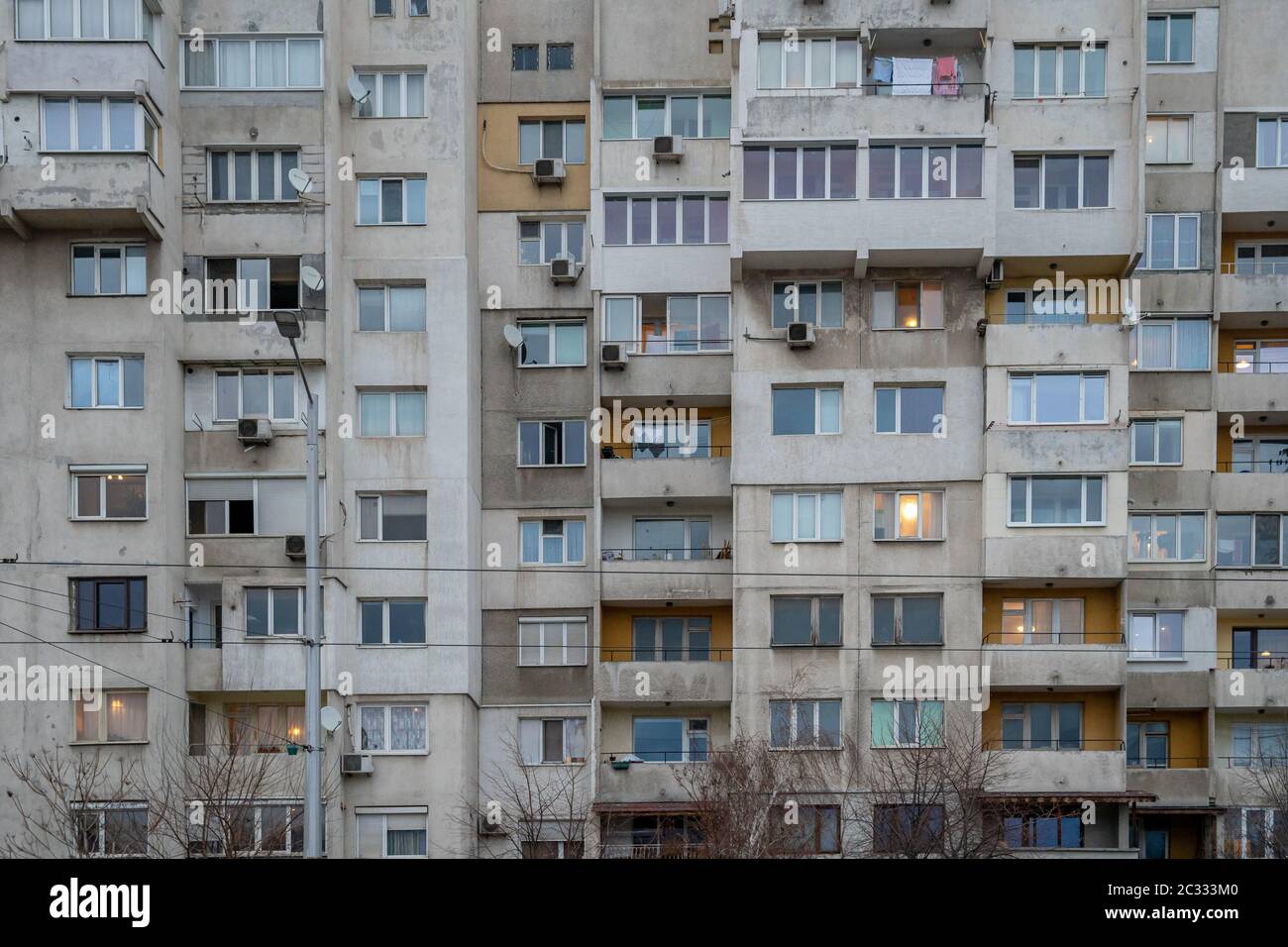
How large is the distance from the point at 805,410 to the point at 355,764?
1400 cm

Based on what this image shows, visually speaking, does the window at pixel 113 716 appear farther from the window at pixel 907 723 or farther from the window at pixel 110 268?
the window at pixel 907 723

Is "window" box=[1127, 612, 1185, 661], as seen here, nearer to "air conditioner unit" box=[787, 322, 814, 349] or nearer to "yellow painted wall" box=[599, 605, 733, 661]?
"yellow painted wall" box=[599, 605, 733, 661]

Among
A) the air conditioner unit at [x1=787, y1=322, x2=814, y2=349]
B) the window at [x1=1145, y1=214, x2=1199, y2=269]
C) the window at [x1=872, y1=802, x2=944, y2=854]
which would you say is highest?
the window at [x1=1145, y1=214, x2=1199, y2=269]

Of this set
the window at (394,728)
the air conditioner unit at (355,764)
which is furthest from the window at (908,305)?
the air conditioner unit at (355,764)

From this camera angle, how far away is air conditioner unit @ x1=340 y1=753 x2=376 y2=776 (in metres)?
37.2

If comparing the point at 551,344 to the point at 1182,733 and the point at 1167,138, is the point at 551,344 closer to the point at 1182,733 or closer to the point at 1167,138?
the point at 1167,138

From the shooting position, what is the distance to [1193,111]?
4153cm

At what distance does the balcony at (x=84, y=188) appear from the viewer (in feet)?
120

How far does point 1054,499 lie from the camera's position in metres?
38.7

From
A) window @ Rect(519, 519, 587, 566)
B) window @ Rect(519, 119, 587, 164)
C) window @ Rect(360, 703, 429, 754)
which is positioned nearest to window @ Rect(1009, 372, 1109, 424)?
window @ Rect(519, 519, 587, 566)

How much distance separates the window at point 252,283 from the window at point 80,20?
→ 563 centimetres

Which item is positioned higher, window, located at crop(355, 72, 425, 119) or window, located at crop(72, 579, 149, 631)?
window, located at crop(355, 72, 425, 119)

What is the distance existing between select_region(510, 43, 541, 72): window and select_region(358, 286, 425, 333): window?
278 inches
